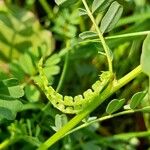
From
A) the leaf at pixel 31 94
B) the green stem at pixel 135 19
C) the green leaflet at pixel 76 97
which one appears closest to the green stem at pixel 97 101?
the green leaflet at pixel 76 97

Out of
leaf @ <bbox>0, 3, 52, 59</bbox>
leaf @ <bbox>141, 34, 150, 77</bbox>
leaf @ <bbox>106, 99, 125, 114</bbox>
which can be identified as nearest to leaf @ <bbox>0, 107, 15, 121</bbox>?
leaf @ <bbox>106, 99, 125, 114</bbox>

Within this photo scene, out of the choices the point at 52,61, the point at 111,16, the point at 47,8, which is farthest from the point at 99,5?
the point at 47,8

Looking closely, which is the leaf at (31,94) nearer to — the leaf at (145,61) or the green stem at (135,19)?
the green stem at (135,19)

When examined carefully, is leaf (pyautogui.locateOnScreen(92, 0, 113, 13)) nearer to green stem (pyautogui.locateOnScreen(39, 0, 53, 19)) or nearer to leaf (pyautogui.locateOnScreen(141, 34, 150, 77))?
leaf (pyautogui.locateOnScreen(141, 34, 150, 77))

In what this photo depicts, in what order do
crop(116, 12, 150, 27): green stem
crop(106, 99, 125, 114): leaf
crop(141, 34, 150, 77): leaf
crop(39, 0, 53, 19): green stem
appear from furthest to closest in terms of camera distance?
crop(39, 0, 53, 19): green stem
crop(116, 12, 150, 27): green stem
crop(106, 99, 125, 114): leaf
crop(141, 34, 150, 77): leaf

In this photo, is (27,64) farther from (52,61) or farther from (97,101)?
(97,101)

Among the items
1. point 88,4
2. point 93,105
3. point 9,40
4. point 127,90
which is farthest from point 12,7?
point 93,105
